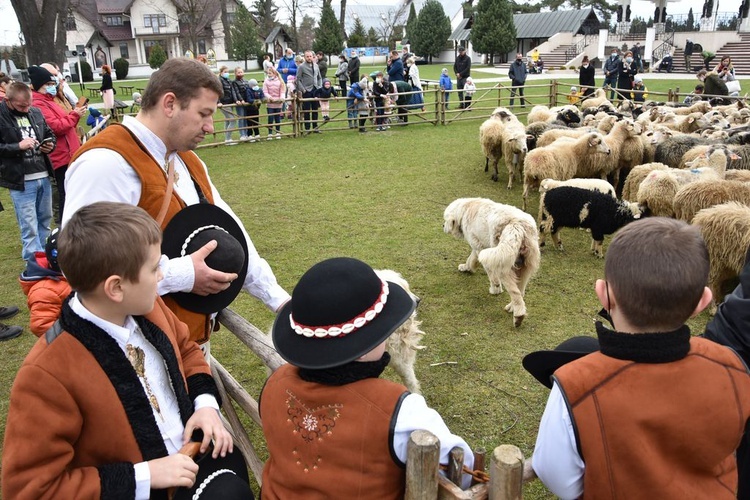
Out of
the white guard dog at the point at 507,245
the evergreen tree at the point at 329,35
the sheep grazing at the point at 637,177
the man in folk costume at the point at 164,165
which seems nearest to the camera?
the man in folk costume at the point at 164,165

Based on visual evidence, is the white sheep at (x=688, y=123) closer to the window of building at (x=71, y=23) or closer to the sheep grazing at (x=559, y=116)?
the sheep grazing at (x=559, y=116)

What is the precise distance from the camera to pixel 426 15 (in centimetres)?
5234

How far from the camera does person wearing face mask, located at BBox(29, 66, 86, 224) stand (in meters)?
6.88

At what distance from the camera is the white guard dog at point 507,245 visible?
203 inches

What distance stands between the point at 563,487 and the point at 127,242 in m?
1.56

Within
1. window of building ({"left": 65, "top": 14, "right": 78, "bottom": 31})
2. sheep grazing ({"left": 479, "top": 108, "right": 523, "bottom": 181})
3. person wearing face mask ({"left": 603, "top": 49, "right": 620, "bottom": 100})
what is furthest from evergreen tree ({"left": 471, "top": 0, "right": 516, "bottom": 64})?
window of building ({"left": 65, "top": 14, "right": 78, "bottom": 31})

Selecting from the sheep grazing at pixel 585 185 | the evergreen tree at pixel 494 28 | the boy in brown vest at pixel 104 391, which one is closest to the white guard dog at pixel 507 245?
the sheep grazing at pixel 585 185

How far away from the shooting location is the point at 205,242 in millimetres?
2367

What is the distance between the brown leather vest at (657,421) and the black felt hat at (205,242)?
1498 millimetres

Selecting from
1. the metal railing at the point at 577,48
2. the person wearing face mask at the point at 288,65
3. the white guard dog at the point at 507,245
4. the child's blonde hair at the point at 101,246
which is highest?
the metal railing at the point at 577,48

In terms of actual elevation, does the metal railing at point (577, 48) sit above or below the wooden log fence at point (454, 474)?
above

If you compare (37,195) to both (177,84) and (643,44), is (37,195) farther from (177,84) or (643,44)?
(643,44)

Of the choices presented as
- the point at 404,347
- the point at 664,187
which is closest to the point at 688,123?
the point at 664,187

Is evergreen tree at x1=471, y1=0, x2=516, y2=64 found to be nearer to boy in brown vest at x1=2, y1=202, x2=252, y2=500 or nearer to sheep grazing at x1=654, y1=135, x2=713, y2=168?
sheep grazing at x1=654, y1=135, x2=713, y2=168
